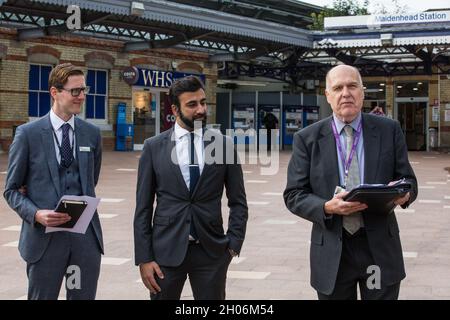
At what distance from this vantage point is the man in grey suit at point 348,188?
3.40 meters

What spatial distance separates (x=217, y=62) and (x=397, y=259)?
2673 centimetres

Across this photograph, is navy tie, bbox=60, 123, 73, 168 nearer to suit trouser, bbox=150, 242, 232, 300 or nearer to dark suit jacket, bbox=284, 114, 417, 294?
suit trouser, bbox=150, 242, 232, 300

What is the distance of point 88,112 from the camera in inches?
983

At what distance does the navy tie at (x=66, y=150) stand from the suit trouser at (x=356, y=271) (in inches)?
59.4

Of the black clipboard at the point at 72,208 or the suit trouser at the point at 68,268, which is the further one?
the suit trouser at the point at 68,268

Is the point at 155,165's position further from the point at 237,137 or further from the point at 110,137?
the point at 237,137

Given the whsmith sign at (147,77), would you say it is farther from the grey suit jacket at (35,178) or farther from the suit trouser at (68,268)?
the suit trouser at (68,268)

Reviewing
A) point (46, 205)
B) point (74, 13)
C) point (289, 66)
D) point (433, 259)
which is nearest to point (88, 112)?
point (74, 13)

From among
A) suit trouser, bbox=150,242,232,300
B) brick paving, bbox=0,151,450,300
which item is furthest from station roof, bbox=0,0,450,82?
suit trouser, bbox=150,242,232,300

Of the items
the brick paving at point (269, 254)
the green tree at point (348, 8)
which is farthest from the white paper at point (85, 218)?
the green tree at point (348, 8)

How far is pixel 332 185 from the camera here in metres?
3.48

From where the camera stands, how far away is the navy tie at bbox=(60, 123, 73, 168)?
388 cm

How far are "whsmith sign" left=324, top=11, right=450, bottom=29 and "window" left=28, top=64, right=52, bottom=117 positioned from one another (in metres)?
9.97

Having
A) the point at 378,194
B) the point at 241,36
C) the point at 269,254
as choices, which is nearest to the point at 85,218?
the point at 378,194
